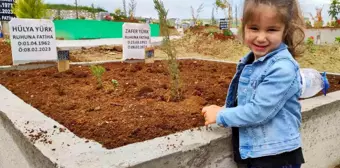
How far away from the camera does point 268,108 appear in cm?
154

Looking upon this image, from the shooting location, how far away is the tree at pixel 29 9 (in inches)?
313

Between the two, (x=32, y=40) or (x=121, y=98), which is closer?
(x=121, y=98)

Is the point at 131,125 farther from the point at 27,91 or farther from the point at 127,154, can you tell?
the point at 27,91

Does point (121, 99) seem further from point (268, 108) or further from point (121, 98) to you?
point (268, 108)

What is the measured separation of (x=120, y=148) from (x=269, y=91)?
737mm

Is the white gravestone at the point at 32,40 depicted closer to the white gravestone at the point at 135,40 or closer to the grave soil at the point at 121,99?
the grave soil at the point at 121,99

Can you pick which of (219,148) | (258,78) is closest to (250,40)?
(258,78)

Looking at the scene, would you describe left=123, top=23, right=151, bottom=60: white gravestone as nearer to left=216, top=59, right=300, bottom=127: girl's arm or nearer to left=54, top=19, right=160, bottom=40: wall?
left=216, top=59, right=300, bottom=127: girl's arm

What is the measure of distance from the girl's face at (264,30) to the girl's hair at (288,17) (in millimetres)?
19

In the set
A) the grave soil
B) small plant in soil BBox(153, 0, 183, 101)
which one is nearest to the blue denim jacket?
the grave soil

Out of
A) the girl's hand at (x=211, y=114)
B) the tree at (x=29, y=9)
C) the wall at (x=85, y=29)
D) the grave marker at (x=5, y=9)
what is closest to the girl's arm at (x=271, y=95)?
the girl's hand at (x=211, y=114)

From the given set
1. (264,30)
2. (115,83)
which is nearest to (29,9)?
(115,83)

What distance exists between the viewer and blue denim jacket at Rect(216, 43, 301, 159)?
60.3 inches

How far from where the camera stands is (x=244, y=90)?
66.6 inches
